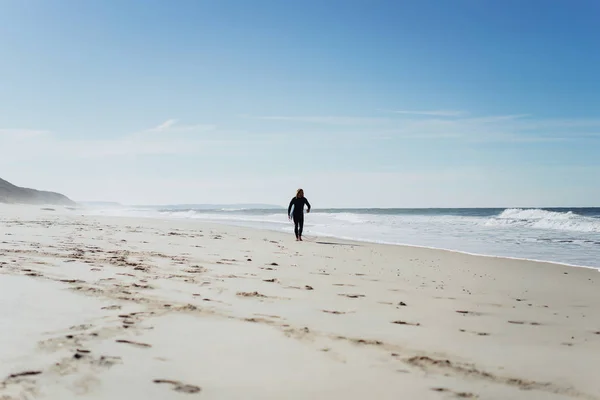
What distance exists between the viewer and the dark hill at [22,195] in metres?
94.3

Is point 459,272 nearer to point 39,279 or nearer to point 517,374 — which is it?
point 517,374

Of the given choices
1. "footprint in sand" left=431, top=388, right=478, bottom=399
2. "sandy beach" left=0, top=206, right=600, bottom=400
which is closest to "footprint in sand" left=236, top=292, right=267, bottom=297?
"sandy beach" left=0, top=206, right=600, bottom=400

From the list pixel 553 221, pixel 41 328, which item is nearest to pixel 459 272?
pixel 41 328

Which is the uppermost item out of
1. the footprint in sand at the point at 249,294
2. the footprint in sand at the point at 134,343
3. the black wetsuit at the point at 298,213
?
the black wetsuit at the point at 298,213

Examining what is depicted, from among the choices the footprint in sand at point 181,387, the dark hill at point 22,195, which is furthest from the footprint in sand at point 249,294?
the dark hill at point 22,195

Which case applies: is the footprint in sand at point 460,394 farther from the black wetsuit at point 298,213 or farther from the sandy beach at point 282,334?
the black wetsuit at point 298,213

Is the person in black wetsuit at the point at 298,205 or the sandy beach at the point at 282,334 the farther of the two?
the person in black wetsuit at the point at 298,205

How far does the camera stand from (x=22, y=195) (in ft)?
351

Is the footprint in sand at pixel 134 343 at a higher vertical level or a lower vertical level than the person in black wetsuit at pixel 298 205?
lower

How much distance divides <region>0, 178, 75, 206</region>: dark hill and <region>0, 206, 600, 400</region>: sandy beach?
310 feet

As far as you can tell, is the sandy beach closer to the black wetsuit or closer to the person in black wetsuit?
the black wetsuit

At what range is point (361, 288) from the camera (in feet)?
21.8

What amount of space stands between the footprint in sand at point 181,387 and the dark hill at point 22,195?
97191mm

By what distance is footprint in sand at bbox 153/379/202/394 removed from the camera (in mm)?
2718
